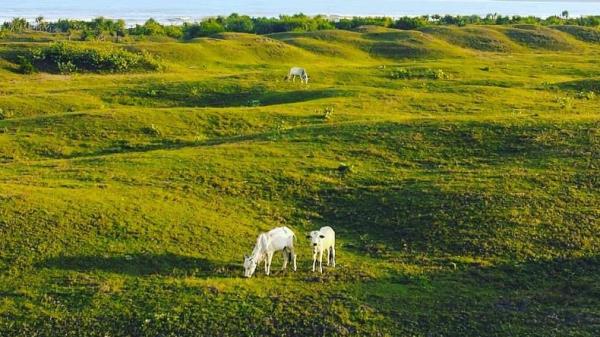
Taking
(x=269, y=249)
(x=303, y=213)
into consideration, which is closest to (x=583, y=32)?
(x=303, y=213)

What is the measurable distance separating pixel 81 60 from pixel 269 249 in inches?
1903

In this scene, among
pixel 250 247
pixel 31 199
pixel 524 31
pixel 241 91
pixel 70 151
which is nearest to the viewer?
pixel 250 247

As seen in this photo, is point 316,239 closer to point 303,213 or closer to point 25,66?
point 303,213

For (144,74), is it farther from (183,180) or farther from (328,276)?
(328,276)

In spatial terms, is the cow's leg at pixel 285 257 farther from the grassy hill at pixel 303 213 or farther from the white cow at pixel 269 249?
the grassy hill at pixel 303 213

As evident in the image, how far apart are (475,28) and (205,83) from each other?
189ft

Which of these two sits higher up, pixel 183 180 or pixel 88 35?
pixel 88 35

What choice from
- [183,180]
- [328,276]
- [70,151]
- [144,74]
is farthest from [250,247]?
[144,74]

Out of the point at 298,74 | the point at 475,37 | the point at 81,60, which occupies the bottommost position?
the point at 298,74

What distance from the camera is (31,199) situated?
22.7 metres

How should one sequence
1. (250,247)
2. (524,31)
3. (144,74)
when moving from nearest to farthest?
(250,247)
(144,74)
(524,31)

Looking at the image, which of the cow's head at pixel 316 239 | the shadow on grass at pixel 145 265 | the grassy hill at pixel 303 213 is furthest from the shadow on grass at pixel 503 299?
the shadow on grass at pixel 145 265

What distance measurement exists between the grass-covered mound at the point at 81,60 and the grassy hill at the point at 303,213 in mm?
14548

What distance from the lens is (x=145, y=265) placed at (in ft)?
63.5
